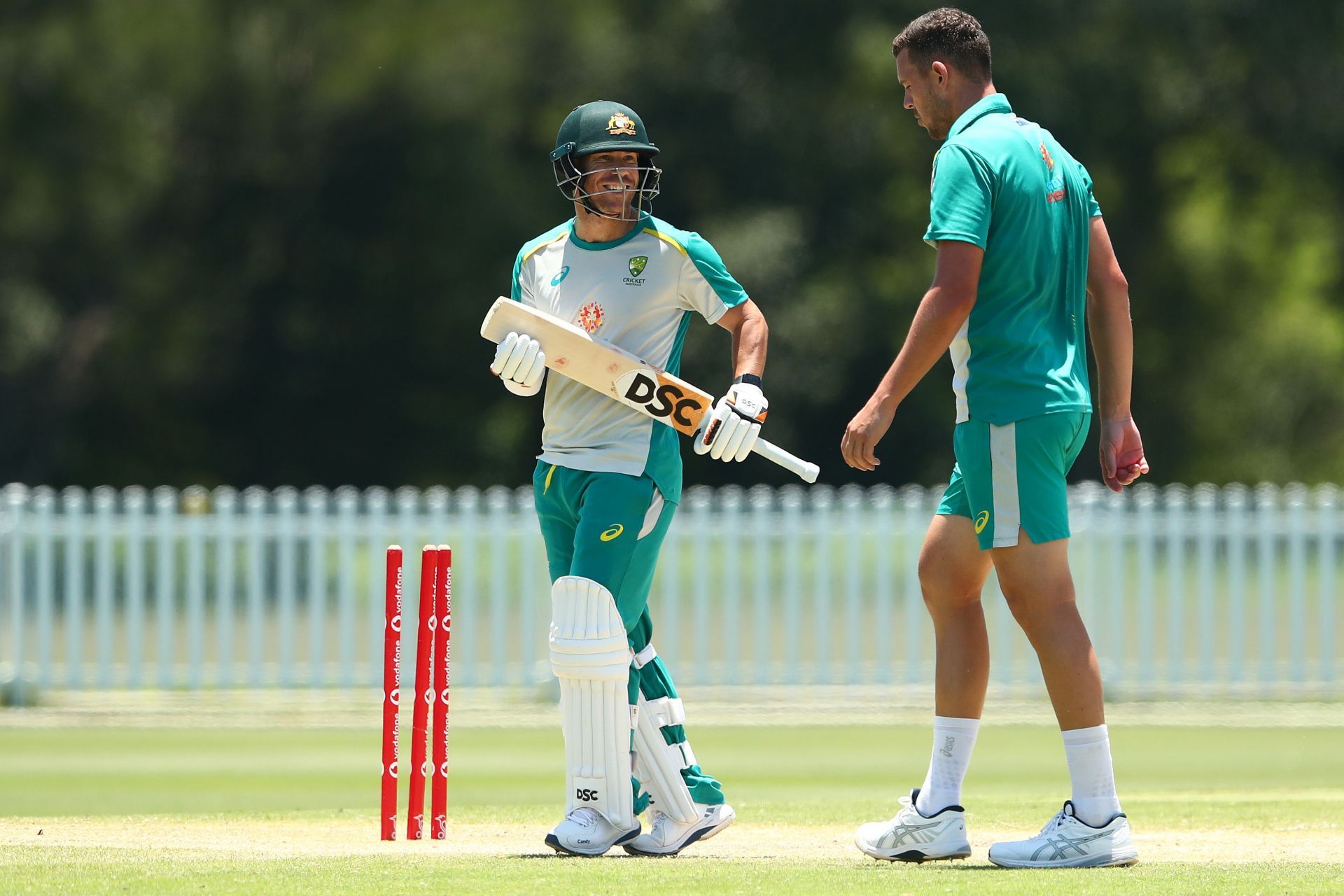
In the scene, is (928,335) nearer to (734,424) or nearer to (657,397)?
(734,424)

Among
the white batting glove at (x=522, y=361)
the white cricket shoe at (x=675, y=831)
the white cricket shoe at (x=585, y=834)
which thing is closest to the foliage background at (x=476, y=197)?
the white batting glove at (x=522, y=361)

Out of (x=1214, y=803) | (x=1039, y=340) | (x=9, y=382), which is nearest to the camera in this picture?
(x=1039, y=340)

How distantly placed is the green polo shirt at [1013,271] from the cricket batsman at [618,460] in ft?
2.05

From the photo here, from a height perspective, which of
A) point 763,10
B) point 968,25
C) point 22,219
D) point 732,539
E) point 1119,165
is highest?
point 763,10

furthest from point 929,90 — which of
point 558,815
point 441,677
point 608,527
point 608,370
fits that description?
point 558,815

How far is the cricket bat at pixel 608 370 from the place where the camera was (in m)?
5.21

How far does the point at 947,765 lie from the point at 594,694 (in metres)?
0.91

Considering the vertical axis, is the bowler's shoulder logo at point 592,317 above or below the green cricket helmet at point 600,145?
below

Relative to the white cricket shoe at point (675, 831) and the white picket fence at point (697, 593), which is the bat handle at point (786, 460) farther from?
the white picket fence at point (697, 593)

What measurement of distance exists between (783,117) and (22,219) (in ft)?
39.5

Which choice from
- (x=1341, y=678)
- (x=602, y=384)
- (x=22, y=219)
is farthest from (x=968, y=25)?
(x=22, y=219)

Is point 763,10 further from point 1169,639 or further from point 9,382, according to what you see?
point 1169,639

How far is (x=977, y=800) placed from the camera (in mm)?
6727

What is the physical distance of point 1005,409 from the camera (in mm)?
4902
